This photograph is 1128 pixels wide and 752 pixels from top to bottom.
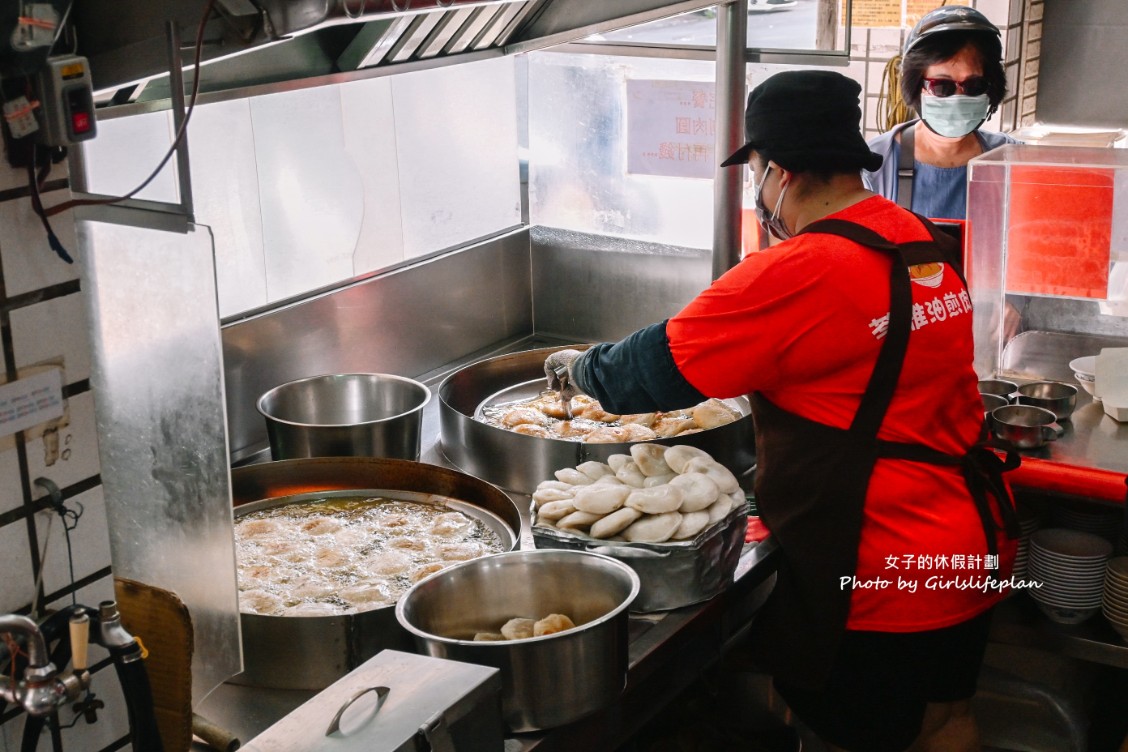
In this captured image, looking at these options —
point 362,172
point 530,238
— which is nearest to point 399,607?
point 362,172

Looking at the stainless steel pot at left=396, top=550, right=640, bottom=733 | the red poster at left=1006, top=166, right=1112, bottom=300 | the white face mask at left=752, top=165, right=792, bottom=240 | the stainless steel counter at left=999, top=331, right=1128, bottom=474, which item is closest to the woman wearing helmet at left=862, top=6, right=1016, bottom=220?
the red poster at left=1006, top=166, right=1112, bottom=300

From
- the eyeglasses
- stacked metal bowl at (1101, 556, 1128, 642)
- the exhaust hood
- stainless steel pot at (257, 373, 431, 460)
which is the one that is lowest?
stacked metal bowl at (1101, 556, 1128, 642)

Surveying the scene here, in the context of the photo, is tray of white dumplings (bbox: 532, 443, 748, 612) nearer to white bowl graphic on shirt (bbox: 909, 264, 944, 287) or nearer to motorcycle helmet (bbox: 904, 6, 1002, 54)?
white bowl graphic on shirt (bbox: 909, 264, 944, 287)

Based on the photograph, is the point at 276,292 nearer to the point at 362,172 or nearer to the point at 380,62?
the point at 362,172

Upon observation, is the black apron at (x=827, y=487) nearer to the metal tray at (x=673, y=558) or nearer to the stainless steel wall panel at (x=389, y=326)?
the metal tray at (x=673, y=558)

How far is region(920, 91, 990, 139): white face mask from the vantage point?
11.3 feet

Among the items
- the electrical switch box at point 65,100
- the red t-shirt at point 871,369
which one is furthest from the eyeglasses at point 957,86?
the electrical switch box at point 65,100

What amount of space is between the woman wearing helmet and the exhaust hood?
99 cm

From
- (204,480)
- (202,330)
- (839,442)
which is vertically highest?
(202,330)

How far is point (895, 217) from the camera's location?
7.77 feet

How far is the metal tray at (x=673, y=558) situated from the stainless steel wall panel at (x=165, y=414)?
2.30ft

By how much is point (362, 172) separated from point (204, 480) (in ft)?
6.75

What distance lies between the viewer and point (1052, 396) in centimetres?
326

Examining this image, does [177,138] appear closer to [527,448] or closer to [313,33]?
[313,33]
